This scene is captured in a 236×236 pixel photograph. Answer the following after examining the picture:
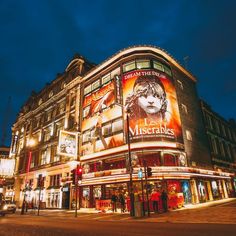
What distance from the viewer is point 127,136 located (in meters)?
24.5

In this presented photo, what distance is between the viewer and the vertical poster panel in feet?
93.4

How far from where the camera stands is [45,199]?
33719 millimetres

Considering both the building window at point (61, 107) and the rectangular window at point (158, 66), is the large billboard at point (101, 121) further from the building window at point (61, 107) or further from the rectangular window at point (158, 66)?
the building window at point (61, 107)

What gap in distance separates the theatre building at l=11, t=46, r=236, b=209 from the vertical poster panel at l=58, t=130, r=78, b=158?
136mm

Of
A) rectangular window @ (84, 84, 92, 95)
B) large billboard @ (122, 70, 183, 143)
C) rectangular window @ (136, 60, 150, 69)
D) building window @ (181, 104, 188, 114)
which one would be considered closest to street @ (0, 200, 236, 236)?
large billboard @ (122, 70, 183, 143)

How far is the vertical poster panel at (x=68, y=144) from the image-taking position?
2847 cm

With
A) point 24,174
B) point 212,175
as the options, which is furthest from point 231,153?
point 24,174

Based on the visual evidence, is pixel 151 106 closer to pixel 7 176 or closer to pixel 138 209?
pixel 138 209

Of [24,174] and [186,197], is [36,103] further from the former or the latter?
[186,197]

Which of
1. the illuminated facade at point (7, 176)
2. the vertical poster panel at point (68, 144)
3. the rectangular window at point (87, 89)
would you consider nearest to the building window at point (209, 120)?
the rectangular window at point (87, 89)

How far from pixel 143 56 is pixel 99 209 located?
19.8 meters

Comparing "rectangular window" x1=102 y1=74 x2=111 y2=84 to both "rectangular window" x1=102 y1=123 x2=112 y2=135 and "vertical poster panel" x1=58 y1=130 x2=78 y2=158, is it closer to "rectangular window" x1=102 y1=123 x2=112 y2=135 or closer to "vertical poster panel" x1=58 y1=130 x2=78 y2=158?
"rectangular window" x1=102 y1=123 x2=112 y2=135

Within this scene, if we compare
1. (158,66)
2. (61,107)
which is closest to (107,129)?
(158,66)

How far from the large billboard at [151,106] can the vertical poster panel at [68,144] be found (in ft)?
32.2
